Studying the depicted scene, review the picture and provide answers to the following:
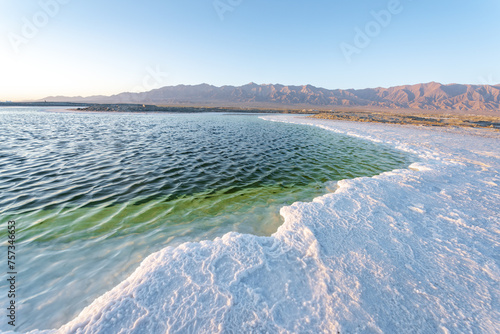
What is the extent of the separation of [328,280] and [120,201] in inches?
237

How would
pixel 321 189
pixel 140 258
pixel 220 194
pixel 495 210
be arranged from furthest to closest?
1. pixel 321 189
2. pixel 220 194
3. pixel 495 210
4. pixel 140 258

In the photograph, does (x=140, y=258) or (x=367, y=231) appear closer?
(x=140, y=258)

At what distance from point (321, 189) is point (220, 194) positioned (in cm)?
382

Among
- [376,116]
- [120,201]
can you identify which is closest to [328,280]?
[120,201]

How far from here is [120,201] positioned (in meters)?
5.95

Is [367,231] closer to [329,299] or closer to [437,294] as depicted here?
[437,294]

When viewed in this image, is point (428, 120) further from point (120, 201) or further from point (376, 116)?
point (120, 201)

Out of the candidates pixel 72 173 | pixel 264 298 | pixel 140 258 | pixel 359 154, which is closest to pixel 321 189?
pixel 264 298

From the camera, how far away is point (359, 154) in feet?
41.7

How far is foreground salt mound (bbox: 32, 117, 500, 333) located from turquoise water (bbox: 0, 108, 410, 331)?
77 cm

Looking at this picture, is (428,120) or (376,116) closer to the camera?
(428,120)

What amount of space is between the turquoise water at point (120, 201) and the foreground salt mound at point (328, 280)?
77 cm

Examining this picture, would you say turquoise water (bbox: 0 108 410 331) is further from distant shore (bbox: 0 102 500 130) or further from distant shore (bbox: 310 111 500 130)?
distant shore (bbox: 0 102 500 130)

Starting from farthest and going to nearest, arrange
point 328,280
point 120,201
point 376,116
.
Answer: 1. point 376,116
2. point 120,201
3. point 328,280
